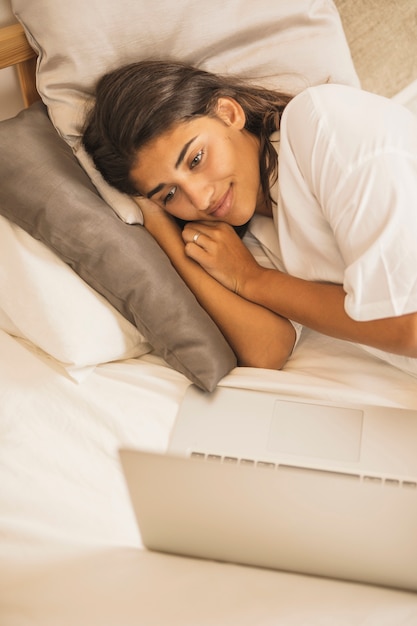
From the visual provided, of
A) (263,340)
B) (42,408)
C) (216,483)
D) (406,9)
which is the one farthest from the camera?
(406,9)

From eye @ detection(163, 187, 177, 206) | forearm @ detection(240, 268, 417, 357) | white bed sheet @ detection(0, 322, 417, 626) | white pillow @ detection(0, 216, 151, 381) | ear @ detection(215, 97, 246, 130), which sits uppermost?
ear @ detection(215, 97, 246, 130)

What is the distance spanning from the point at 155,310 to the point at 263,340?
0.22 metres

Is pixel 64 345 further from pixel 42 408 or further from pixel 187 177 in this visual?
pixel 187 177

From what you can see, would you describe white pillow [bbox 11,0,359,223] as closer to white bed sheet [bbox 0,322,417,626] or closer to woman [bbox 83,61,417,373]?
woman [bbox 83,61,417,373]

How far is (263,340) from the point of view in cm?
140

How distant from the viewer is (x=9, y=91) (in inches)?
66.3

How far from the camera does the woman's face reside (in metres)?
1.30

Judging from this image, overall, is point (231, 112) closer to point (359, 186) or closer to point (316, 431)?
point (359, 186)

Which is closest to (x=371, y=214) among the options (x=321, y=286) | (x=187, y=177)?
(x=321, y=286)

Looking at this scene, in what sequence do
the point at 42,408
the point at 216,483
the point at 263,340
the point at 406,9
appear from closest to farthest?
the point at 216,483, the point at 42,408, the point at 263,340, the point at 406,9

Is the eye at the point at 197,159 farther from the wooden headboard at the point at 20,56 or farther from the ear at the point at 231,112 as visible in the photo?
the wooden headboard at the point at 20,56

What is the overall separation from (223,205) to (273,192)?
0.11 metres

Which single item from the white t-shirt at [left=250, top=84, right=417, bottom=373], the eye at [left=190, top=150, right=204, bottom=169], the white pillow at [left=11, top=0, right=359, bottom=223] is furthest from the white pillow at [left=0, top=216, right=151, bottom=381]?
the white t-shirt at [left=250, top=84, right=417, bottom=373]

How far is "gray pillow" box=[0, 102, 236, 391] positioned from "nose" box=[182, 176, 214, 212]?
13cm
